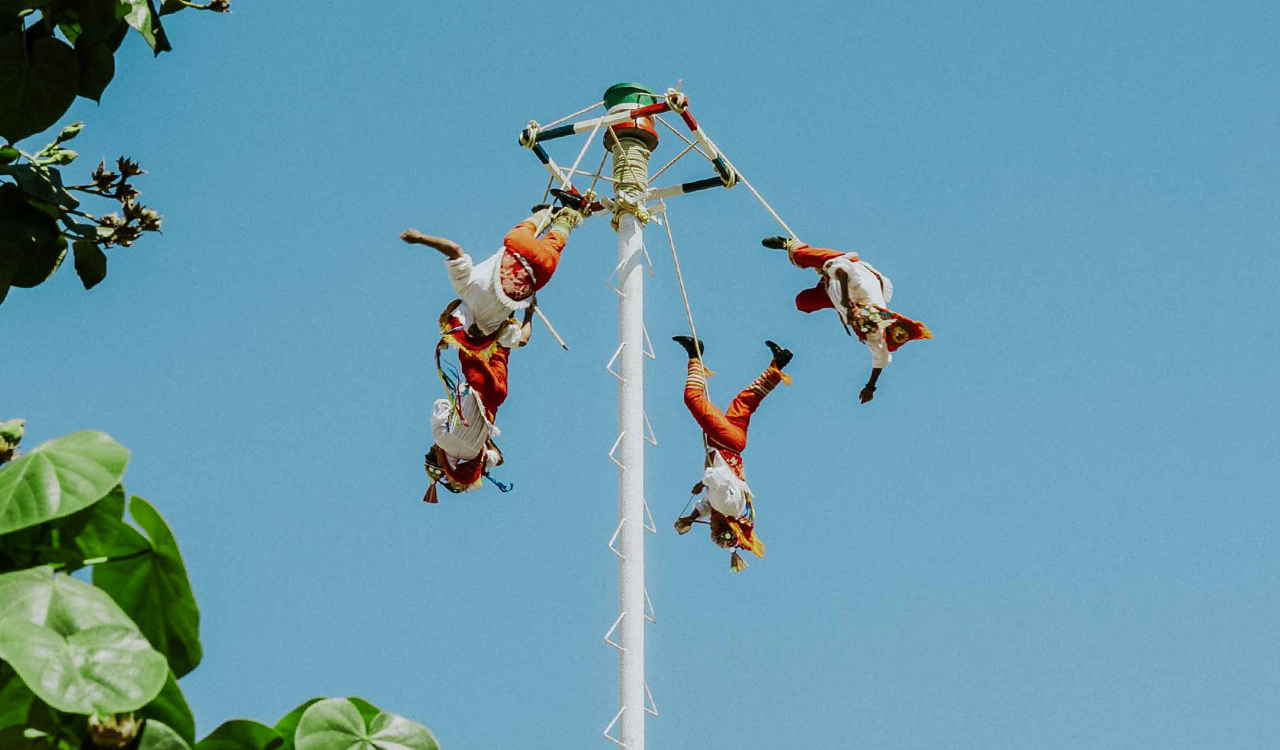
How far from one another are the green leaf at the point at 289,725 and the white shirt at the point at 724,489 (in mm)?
6176

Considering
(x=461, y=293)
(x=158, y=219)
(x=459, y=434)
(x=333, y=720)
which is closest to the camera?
(x=333, y=720)

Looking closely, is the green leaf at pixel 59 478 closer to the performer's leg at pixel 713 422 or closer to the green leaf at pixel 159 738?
the green leaf at pixel 159 738

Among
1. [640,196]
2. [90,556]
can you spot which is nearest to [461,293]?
[640,196]

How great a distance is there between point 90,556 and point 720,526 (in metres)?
6.38

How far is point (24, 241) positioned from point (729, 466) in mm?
5583

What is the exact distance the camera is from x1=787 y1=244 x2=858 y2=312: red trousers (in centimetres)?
823

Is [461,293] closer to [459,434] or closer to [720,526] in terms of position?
[459,434]

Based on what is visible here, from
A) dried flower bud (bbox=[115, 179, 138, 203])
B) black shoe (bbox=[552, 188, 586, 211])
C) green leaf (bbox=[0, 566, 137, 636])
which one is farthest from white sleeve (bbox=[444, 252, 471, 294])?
green leaf (bbox=[0, 566, 137, 636])

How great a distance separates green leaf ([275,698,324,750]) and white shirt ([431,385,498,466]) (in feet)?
17.3

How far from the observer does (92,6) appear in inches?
104

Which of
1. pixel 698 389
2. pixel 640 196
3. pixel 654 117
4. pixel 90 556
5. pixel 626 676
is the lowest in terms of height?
pixel 90 556

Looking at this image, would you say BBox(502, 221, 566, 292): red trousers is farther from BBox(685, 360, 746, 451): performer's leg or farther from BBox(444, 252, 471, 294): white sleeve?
BBox(685, 360, 746, 451): performer's leg

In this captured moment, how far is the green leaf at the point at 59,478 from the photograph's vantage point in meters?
1.72

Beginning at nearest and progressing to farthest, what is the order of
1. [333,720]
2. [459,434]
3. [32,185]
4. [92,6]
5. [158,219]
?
[333,720] → [92,6] → [32,185] → [158,219] → [459,434]
